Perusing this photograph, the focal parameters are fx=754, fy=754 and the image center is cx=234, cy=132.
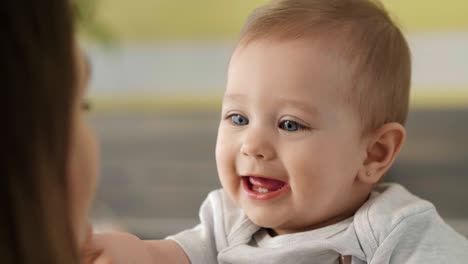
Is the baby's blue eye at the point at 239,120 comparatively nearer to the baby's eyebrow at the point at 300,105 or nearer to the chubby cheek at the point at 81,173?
the baby's eyebrow at the point at 300,105

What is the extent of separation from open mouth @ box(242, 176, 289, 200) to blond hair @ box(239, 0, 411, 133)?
0.15 metres

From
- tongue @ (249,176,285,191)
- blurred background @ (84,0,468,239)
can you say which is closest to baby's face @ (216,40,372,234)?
tongue @ (249,176,285,191)

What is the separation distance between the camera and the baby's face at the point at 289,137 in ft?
3.27

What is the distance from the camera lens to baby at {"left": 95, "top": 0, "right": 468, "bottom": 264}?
0.99m

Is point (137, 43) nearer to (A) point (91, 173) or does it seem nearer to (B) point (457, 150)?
(B) point (457, 150)

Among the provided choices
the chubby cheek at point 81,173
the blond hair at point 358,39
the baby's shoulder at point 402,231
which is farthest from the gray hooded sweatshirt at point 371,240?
the chubby cheek at point 81,173

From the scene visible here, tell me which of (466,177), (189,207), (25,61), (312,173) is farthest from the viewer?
(189,207)

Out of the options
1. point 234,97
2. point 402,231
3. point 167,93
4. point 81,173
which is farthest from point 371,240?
point 167,93

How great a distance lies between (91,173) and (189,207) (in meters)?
2.16

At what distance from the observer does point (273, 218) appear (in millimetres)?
1016

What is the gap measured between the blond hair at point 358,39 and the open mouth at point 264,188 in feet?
0.48

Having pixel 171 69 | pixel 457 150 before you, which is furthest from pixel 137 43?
pixel 457 150

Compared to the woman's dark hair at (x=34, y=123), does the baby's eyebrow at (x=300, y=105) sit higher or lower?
lower

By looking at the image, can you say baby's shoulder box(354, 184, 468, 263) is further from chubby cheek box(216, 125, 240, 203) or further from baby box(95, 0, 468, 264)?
chubby cheek box(216, 125, 240, 203)
